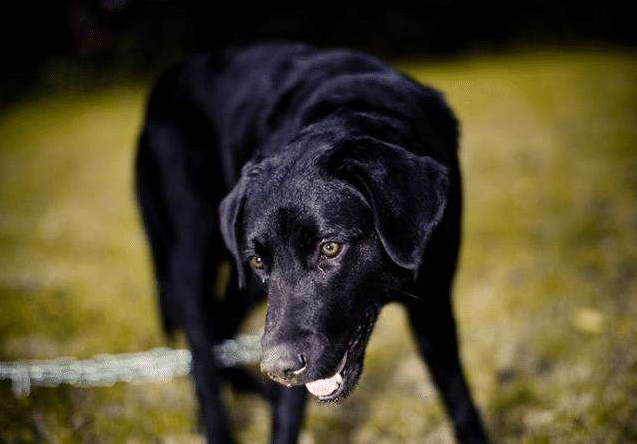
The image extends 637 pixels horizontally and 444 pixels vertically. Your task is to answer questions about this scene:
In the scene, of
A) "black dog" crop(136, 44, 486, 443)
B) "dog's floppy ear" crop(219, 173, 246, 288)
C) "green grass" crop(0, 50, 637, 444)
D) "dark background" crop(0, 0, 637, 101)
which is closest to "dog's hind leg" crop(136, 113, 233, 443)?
"black dog" crop(136, 44, 486, 443)

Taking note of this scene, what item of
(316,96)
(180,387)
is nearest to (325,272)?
(316,96)

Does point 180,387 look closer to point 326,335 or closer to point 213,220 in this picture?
point 213,220

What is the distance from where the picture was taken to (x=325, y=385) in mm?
1938

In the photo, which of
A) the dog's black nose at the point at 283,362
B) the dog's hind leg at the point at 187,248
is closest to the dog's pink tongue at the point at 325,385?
the dog's black nose at the point at 283,362

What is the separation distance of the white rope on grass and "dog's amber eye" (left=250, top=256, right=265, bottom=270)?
32.5 inches

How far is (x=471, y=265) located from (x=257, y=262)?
232 cm

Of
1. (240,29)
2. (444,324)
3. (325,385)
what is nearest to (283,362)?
(325,385)

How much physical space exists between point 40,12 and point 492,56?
854 cm

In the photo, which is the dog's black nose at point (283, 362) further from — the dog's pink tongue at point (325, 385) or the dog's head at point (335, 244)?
the dog's pink tongue at point (325, 385)

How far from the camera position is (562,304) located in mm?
3377

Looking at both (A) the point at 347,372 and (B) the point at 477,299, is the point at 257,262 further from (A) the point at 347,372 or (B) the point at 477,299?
(B) the point at 477,299

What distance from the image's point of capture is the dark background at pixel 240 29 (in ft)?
36.6

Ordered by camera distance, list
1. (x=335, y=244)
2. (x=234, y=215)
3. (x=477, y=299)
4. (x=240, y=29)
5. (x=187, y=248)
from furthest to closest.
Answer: (x=240, y=29)
(x=477, y=299)
(x=187, y=248)
(x=234, y=215)
(x=335, y=244)

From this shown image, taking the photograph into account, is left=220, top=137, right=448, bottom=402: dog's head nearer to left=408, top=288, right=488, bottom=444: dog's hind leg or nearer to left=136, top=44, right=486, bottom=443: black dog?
left=136, top=44, right=486, bottom=443: black dog
